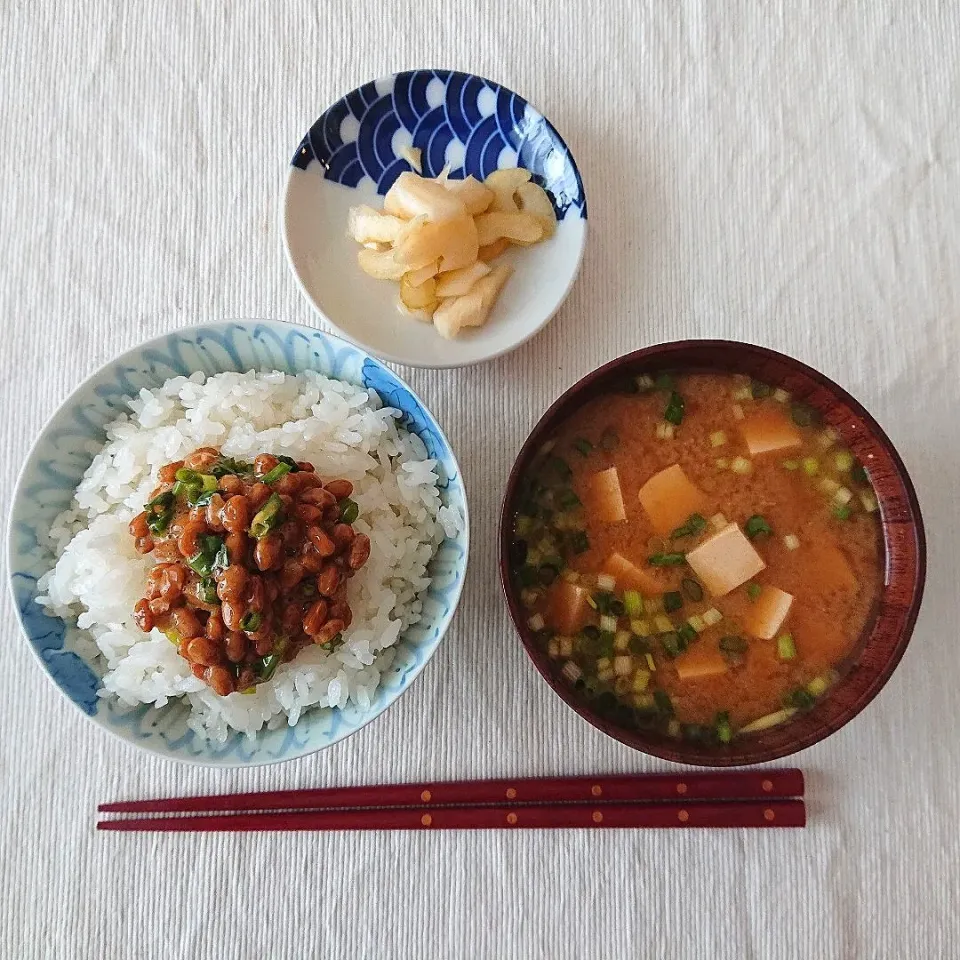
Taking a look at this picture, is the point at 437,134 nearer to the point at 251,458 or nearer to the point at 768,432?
the point at 251,458

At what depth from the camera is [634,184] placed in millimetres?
2059

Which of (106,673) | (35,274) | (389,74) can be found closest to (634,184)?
(389,74)

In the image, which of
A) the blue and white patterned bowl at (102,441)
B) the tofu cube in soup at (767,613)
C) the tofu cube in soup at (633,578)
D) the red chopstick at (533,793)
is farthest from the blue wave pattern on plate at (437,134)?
the red chopstick at (533,793)

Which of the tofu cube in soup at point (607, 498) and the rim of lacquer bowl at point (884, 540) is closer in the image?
the rim of lacquer bowl at point (884, 540)

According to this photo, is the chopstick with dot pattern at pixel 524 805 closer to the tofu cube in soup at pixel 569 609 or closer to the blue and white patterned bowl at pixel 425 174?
the tofu cube in soup at pixel 569 609

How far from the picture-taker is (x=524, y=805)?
1796mm

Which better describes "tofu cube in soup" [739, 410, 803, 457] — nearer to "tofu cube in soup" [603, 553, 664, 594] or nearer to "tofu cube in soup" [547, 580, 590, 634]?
"tofu cube in soup" [603, 553, 664, 594]

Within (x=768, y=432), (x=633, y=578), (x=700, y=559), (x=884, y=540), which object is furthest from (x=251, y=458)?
(x=884, y=540)

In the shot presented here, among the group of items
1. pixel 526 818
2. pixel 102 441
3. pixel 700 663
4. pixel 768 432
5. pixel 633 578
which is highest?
pixel 768 432

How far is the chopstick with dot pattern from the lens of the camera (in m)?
1.78

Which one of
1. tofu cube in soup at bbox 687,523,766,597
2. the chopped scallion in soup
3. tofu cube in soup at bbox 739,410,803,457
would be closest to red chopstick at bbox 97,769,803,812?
the chopped scallion in soup

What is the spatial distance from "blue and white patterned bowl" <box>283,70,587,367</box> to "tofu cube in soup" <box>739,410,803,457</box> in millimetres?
526

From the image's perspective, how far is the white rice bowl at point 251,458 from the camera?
1.59 metres

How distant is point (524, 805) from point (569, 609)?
49cm
